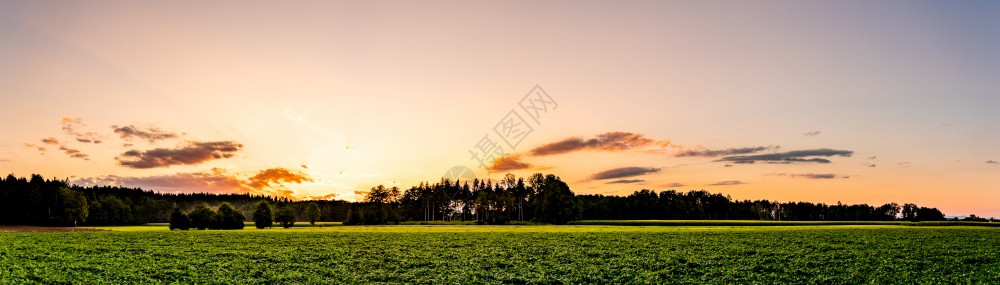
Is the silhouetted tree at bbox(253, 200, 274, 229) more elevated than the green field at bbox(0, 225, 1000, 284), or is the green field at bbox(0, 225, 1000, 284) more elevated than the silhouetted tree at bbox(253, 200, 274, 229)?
the silhouetted tree at bbox(253, 200, 274, 229)

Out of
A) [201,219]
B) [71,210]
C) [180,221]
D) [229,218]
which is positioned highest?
[71,210]

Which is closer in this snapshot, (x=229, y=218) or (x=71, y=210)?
(x=229, y=218)

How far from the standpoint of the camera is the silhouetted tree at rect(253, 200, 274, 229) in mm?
119688

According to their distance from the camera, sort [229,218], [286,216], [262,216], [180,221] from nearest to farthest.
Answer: [180,221] → [229,218] → [262,216] → [286,216]

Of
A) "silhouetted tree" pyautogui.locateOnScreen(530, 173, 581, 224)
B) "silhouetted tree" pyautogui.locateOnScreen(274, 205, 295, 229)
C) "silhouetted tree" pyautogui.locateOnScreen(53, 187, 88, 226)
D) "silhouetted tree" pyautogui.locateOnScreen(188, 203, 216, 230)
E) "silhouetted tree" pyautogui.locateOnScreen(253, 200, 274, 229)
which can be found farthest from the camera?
"silhouetted tree" pyautogui.locateOnScreen(530, 173, 581, 224)

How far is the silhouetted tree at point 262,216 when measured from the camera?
120m

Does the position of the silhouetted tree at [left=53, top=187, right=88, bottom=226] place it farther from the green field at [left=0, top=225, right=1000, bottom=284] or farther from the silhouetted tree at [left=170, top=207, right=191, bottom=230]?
the green field at [left=0, top=225, right=1000, bottom=284]

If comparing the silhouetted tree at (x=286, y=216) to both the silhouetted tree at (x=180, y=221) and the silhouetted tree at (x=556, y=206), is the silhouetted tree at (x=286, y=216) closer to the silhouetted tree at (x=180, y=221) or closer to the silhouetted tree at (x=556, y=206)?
the silhouetted tree at (x=180, y=221)

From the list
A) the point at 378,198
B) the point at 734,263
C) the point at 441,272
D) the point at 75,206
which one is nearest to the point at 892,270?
the point at 734,263

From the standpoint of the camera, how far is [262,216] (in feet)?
394

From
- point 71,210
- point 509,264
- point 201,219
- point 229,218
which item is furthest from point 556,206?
point 71,210

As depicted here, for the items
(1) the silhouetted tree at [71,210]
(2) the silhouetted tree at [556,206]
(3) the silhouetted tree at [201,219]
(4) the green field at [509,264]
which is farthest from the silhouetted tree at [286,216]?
(4) the green field at [509,264]

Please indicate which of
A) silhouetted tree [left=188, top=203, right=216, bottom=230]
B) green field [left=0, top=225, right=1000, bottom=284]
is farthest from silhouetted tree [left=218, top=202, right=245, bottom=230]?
green field [left=0, top=225, right=1000, bottom=284]

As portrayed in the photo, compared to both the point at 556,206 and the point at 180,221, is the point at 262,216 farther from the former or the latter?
the point at 556,206
